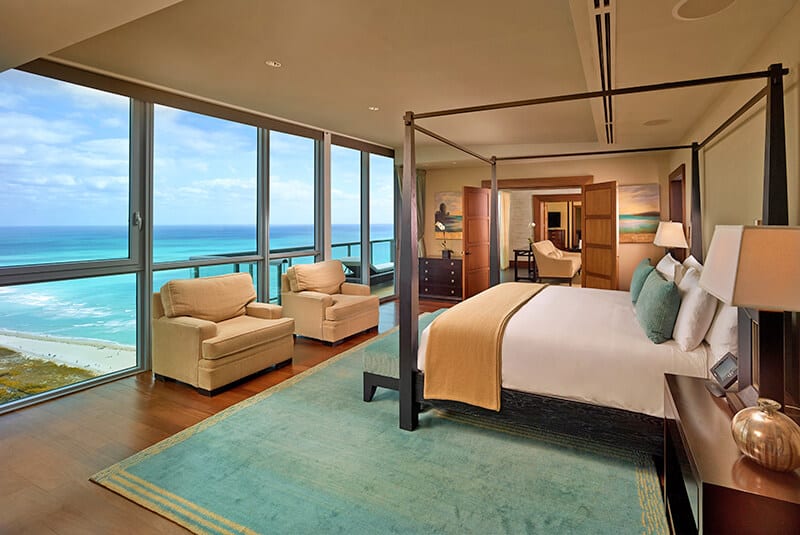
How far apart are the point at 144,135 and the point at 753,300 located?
448cm

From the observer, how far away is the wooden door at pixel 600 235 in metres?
6.34

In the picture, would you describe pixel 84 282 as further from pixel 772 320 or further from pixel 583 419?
pixel 772 320

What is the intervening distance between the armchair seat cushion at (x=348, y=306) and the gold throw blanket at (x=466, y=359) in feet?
6.85

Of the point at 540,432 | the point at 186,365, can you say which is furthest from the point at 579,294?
the point at 186,365

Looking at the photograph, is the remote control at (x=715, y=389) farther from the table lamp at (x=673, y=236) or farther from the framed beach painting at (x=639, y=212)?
the framed beach painting at (x=639, y=212)

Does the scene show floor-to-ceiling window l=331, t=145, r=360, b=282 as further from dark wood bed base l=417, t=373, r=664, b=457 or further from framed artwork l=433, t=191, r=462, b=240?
dark wood bed base l=417, t=373, r=664, b=457

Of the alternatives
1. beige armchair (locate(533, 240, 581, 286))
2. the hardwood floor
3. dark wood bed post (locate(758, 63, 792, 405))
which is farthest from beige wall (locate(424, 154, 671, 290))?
dark wood bed post (locate(758, 63, 792, 405))

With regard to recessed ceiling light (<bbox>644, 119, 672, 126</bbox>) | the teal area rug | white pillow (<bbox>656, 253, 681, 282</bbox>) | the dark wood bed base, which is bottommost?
the teal area rug

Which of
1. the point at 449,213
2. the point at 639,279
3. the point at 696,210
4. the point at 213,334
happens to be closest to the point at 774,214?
the point at 639,279

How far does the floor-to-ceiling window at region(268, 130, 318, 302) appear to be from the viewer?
5.57m

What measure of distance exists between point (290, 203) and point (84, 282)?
263 cm

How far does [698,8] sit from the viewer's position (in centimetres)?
222

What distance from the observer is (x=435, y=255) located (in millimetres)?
8258

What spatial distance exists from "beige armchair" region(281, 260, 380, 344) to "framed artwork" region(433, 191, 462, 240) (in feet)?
9.80
